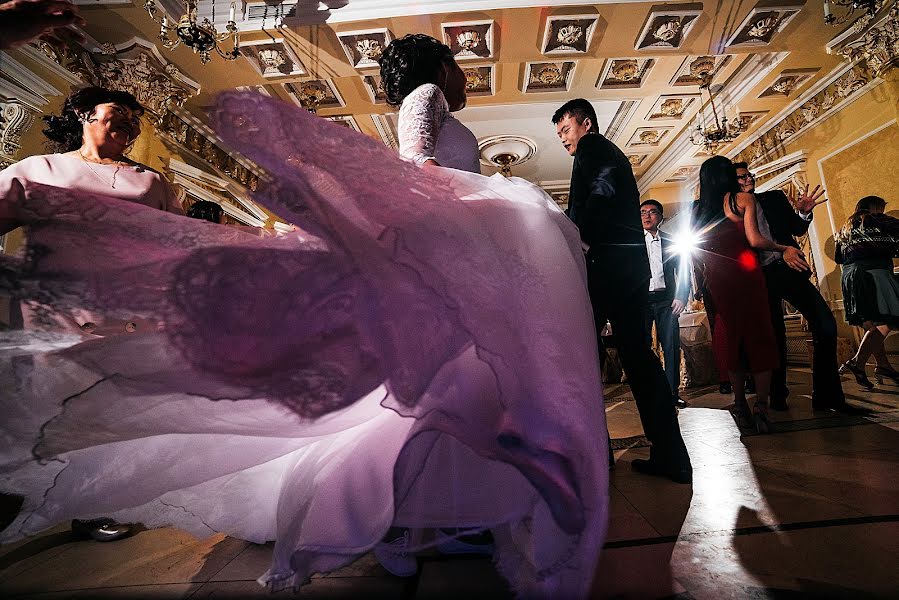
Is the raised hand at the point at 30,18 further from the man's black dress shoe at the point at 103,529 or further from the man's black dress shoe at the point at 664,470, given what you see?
the man's black dress shoe at the point at 664,470

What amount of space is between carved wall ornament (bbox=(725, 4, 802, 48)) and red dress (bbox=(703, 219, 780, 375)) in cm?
436

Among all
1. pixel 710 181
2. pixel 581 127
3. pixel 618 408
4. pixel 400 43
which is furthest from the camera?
pixel 618 408

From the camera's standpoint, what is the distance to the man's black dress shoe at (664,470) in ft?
4.71

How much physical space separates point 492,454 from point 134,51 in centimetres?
639

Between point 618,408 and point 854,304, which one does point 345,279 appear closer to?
point 618,408

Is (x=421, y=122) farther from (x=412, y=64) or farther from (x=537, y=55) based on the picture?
(x=537, y=55)

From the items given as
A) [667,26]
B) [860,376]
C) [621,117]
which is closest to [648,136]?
[621,117]

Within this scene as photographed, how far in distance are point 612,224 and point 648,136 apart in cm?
757

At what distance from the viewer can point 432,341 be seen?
761 mm

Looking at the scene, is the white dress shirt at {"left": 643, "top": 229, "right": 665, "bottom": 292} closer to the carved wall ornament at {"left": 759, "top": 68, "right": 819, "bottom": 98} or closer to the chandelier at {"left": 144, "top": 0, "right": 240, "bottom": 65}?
the carved wall ornament at {"left": 759, "top": 68, "right": 819, "bottom": 98}

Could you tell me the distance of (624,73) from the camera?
19.0ft

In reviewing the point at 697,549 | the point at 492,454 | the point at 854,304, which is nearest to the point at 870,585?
the point at 697,549

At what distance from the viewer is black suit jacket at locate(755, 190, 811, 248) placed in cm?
283

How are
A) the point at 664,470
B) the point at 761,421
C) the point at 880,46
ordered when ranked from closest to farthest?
the point at 664,470, the point at 761,421, the point at 880,46
